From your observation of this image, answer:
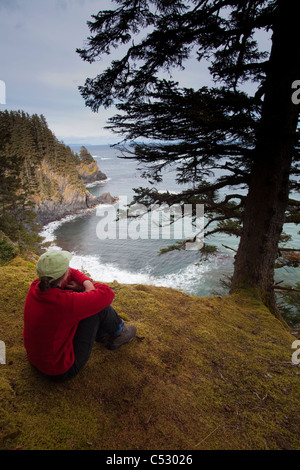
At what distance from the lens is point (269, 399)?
2.23 metres

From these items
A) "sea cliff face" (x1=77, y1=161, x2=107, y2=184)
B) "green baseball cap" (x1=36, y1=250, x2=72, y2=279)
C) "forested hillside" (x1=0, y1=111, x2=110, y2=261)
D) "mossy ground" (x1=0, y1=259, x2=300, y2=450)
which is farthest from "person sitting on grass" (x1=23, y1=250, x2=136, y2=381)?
"sea cliff face" (x1=77, y1=161, x2=107, y2=184)

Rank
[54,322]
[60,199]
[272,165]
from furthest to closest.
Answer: [60,199], [272,165], [54,322]

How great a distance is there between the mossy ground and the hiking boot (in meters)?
0.09

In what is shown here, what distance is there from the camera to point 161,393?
2172 mm

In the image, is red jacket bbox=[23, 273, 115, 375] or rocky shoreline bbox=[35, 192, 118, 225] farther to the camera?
rocky shoreline bbox=[35, 192, 118, 225]

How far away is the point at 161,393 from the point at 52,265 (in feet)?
5.64

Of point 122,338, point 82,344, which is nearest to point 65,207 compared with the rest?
point 122,338

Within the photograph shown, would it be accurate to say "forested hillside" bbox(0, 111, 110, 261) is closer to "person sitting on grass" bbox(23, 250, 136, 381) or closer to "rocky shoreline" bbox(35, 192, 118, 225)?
"rocky shoreline" bbox(35, 192, 118, 225)

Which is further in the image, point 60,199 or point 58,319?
point 60,199

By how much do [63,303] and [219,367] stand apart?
211cm

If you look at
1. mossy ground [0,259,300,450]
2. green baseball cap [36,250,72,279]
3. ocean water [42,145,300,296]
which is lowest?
ocean water [42,145,300,296]

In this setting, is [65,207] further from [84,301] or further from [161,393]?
[161,393]

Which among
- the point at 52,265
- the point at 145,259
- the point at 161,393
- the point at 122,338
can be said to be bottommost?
the point at 145,259

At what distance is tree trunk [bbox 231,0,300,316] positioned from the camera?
3.40 m
